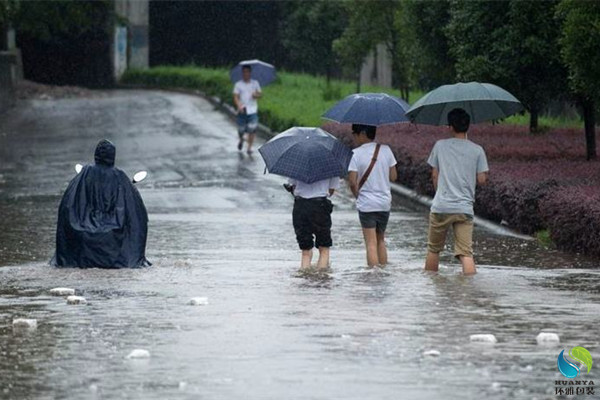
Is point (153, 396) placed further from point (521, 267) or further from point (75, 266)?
point (521, 267)

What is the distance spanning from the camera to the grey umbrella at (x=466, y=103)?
13.6 metres

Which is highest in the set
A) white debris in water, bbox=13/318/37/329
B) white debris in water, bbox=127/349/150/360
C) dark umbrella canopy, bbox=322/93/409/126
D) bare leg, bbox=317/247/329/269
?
dark umbrella canopy, bbox=322/93/409/126

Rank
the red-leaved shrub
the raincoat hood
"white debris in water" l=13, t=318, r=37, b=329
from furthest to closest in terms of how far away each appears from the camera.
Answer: the red-leaved shrub < the raincoat hood < "white debris in water" l=13, t=318, r=37, b=329

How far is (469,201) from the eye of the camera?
13000 millimetres

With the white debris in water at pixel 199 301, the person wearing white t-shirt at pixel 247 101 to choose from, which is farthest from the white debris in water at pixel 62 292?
the person wearing white t-shirt at pixel 247 101

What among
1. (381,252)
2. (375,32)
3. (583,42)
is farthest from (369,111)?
(375,32)

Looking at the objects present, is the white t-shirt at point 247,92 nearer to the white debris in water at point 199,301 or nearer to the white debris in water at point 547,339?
the white debris in water at point 199,301

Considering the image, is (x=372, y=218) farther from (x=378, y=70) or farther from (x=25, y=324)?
(x=378, y=70)

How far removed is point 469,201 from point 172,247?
186 inches

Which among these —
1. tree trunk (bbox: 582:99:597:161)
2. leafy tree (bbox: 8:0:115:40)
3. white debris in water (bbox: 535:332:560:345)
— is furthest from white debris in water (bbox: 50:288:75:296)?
leafy tree (bbox: 8:0:115:40)

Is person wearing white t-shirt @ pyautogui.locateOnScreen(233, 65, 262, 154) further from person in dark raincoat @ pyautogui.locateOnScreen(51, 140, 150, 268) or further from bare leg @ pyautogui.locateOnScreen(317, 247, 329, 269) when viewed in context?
bare leg @ pyautogui.locateOnScreen(317, 247, 329, 269)

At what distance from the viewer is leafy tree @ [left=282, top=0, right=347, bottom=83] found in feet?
164

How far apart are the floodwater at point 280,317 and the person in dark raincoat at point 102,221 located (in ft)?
1.07

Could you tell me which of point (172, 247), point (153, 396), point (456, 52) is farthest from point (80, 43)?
point (153, 396)
